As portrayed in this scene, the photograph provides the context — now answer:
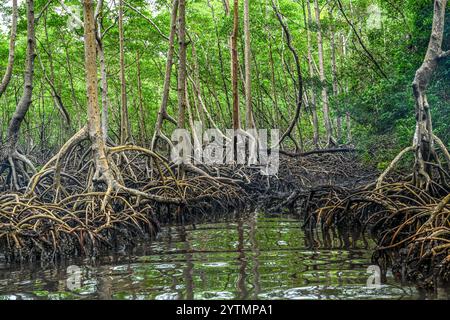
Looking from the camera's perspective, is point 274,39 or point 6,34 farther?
point 274,39

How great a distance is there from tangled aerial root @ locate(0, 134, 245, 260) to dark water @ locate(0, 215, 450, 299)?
Result: 1.00 feet

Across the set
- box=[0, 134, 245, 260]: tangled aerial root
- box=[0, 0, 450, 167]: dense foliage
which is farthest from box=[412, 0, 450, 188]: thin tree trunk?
box=[0, 134, 245, 260]: tangled aerial root

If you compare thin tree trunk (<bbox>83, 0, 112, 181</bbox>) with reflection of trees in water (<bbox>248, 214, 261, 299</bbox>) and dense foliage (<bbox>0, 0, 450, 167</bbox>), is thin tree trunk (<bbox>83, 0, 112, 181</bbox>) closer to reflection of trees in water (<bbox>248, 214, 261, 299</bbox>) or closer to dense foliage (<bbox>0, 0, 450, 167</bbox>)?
reflection of trees in water (<bbox>248, 214, 261, 299</bbox>)

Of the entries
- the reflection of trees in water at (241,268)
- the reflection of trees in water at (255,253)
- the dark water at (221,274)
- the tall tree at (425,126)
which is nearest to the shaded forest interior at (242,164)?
the tall tree at (425,126)

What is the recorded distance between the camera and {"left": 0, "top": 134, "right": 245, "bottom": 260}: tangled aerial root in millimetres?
5176

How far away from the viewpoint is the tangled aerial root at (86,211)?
518cm

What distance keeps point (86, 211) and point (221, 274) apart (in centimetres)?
206

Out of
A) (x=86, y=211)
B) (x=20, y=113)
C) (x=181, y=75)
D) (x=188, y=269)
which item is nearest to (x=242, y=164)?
(x=181, y=75)

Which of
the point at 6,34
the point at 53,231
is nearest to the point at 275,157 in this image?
the point at 53,231

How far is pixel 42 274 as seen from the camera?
4.61 metres

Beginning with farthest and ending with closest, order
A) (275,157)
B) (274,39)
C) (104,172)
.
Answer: (274,39) < (275,157) < (104,172)

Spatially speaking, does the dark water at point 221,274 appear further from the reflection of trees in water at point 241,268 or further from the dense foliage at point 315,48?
the dense foliage at point 315,48

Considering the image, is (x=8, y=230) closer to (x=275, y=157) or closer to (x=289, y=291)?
(x=289, y=291)
